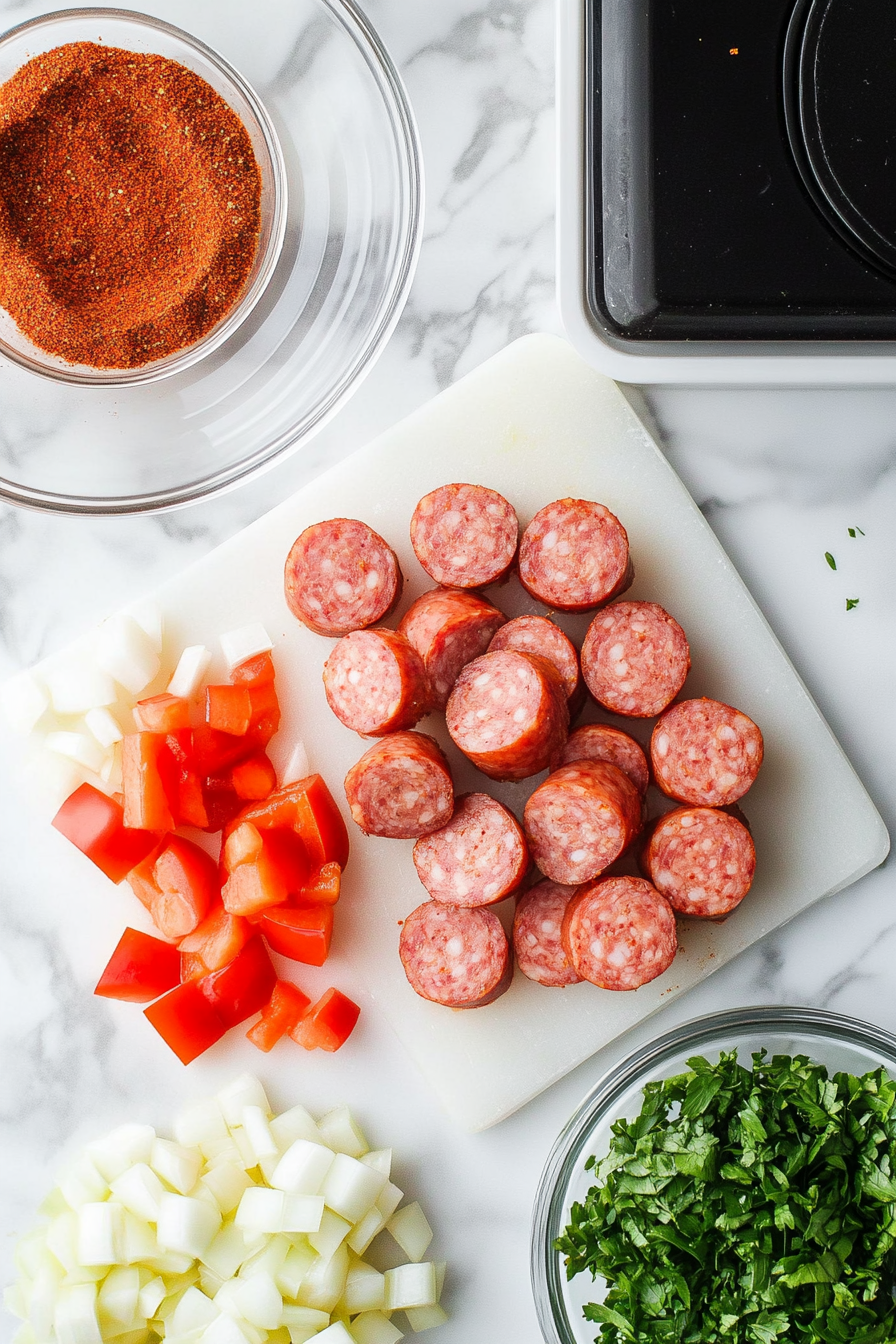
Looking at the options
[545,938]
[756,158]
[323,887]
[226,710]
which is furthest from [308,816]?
[756,158]

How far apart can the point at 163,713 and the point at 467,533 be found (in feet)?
2.01

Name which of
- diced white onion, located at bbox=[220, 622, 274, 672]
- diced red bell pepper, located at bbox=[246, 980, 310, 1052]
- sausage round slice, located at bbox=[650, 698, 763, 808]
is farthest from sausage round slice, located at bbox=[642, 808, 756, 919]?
diced white onion, located at bbox=[220, 622, 274, 672]

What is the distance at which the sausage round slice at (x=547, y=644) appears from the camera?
185 centimetres

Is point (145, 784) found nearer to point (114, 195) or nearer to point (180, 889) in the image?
point (180, 889)

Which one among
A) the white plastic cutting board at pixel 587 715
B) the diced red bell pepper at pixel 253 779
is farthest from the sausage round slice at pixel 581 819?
the diced red bell pepper at pixel 253 779

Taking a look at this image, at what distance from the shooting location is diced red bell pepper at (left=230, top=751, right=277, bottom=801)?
194cm

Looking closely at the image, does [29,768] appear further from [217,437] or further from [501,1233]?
[501,1233]

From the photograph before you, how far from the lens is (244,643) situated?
1.93 meters

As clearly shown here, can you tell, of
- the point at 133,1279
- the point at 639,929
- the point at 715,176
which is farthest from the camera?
the point at 133,1279

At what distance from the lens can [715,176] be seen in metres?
1.48

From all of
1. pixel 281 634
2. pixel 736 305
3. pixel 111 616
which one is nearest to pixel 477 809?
pixel 281 634

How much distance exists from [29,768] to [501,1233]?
3.96ft

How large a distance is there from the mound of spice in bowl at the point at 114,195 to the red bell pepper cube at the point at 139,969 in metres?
1.03

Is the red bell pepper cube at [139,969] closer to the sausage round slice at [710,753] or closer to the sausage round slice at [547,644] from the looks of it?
the sausage round slice at [547,644]
